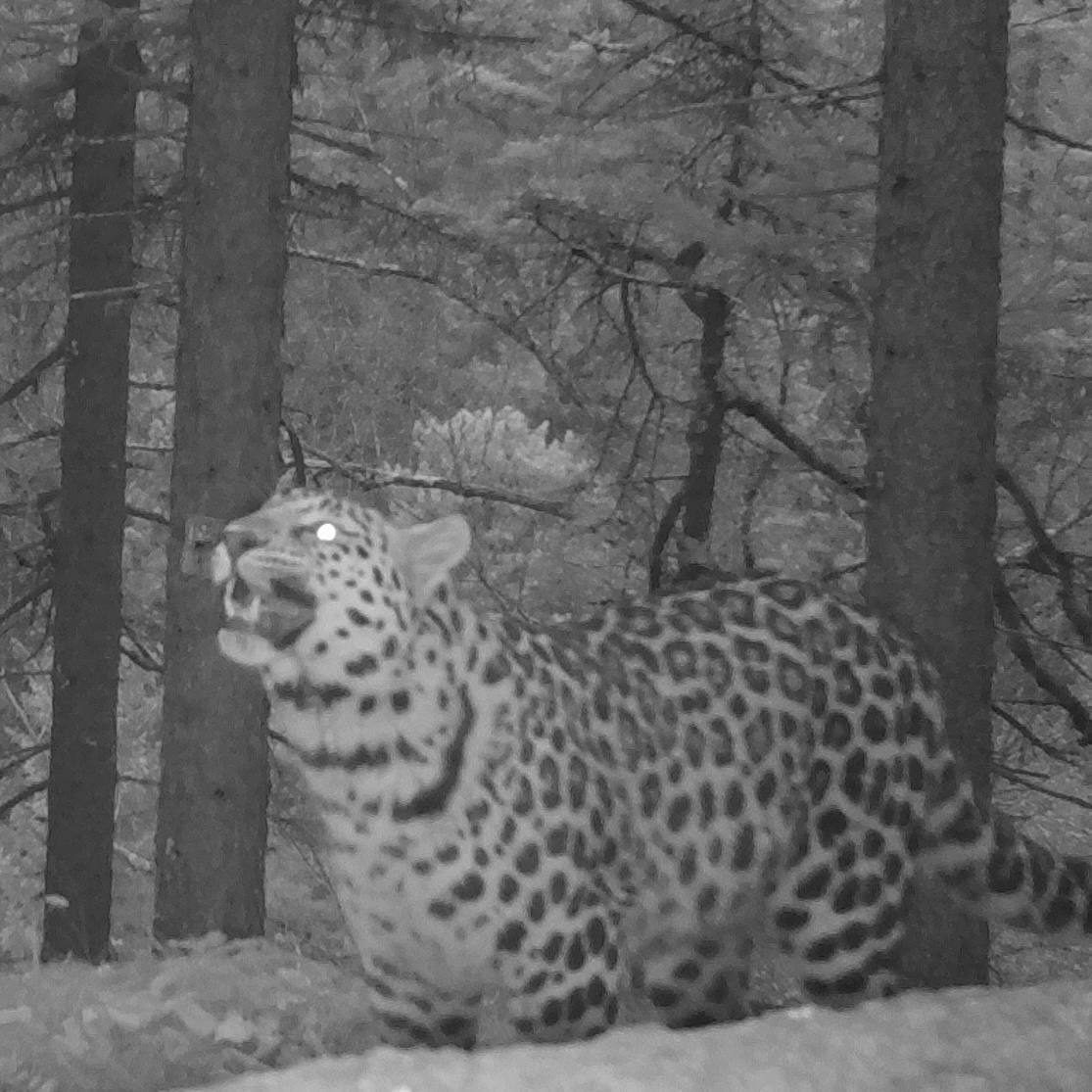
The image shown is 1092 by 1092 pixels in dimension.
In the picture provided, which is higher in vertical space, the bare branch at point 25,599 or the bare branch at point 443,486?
the bare branch at point 443,486

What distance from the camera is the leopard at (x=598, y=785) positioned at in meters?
4.48

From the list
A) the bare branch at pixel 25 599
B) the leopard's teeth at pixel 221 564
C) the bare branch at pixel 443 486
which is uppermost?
the bare branch at pixel 443 486

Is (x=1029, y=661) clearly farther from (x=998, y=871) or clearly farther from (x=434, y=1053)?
(x=434, y=1053)

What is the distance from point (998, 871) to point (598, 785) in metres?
1.37

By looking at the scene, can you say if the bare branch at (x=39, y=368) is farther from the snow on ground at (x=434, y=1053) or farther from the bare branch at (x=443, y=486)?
the snow on ground at (x=434, y=1053)

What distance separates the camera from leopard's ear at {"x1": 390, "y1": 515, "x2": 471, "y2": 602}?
179 inches

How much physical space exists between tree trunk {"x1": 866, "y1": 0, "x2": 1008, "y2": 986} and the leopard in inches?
20.8

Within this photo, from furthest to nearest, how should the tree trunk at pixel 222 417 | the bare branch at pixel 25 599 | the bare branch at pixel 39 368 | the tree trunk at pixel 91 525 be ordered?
the bare branch at pixel 25 599
the bare branch at pixel 39 368
the tree trunk at pixel 91 525
the tree trunk at pixel 222 417

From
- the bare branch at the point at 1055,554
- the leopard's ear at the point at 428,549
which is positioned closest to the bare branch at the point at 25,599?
the bare branch at the point at 1055,554

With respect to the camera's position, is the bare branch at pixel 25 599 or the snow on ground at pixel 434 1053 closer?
the snow on ground at pixel 434 1053

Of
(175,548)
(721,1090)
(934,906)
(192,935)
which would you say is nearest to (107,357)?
(175,548)

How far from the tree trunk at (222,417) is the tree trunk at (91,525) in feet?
8.35

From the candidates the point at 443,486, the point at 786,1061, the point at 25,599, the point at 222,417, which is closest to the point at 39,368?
the point at 25,599

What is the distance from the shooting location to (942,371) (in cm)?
Result: 634
